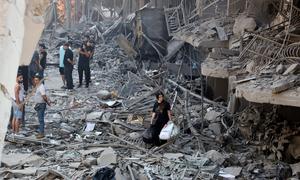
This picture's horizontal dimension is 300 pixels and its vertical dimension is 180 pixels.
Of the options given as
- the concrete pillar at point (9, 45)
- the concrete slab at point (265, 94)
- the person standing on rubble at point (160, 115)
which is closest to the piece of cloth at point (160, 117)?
the person standing on rubble at point (160, 115)

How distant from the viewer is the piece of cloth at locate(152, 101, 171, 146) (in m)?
10.7

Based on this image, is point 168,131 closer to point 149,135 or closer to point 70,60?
point 149,135

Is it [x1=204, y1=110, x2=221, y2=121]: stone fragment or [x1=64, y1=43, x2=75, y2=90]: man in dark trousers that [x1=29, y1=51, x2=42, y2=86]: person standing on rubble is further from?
[x1=204, y1=110, x2=221, y2=121]: stone fragment

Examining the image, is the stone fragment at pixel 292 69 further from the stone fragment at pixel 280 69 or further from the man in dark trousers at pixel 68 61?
the man in dark trousers at pixel 68 61

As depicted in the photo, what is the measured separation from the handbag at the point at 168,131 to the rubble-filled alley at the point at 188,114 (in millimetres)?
32

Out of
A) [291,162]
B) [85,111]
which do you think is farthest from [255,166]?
[85,111]

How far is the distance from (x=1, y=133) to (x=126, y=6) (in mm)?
29293

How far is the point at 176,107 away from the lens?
14.0m

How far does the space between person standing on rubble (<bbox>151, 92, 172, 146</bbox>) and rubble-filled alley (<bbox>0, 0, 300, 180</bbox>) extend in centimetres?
3

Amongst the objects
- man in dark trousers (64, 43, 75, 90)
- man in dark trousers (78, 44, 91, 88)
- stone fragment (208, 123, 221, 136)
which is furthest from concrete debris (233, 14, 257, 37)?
man in dark trousers (64, 43, 75, 90)

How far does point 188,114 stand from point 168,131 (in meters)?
2.62

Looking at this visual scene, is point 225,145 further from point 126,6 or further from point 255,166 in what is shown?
point 126,6

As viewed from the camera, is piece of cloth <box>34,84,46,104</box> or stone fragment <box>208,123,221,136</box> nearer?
piece of cloth <box>34,84,46,104</box>

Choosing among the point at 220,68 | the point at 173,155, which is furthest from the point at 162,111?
the point at 220,68
